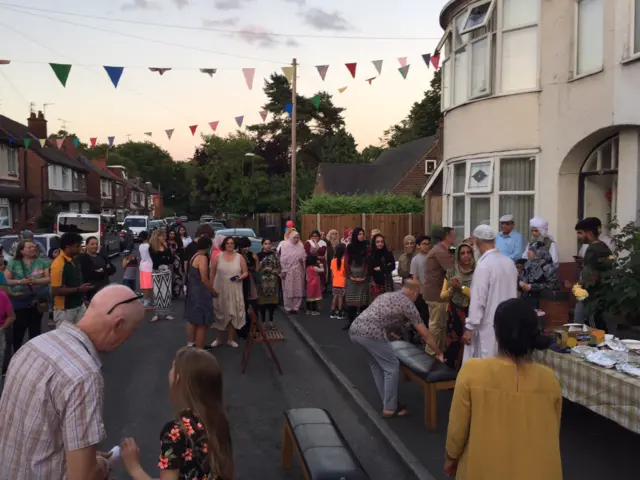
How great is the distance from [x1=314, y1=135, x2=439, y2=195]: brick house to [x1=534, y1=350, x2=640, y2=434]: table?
29.8 meters

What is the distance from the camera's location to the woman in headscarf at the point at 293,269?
1229cm

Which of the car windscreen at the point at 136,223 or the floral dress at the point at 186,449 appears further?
the car windscreen at the point at 136,223

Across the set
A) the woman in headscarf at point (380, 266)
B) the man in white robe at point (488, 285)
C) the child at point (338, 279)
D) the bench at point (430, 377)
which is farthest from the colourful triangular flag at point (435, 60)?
the bench at point (430, 377)

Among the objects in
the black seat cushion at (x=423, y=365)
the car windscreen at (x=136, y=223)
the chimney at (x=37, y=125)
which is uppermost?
the chimney at (x=37, y=125)

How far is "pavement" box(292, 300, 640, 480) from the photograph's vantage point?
4789mm

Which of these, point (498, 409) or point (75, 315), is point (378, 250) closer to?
point (75, 315)

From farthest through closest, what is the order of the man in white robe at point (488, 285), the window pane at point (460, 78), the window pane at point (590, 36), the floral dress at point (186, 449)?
the window pane at point (460, 78) < the window pane at point (590, 36) < the man in white robe at point (488, 285) < the floral dress at point (186, 449)

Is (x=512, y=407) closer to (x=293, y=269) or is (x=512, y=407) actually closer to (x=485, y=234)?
(x=485, y=234)

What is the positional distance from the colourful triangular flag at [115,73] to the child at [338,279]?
6865 mm

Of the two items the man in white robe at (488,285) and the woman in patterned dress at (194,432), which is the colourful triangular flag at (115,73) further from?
the woman in patterned dress at (194,432)

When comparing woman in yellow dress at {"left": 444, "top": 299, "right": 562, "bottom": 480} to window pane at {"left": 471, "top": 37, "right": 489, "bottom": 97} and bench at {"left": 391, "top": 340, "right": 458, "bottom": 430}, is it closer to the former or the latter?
bench at {"left": 391, "top": 340, "right": 458, "bottom": 430}

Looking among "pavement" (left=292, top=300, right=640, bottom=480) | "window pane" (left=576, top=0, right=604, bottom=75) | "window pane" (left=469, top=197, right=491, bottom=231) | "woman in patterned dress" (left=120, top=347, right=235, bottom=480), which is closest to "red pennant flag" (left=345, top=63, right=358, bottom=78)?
"window pane" (left=469, top=197, right=491, bottom=231)

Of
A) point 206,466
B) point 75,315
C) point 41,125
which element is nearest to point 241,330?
point 75,315

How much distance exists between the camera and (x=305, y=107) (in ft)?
189
